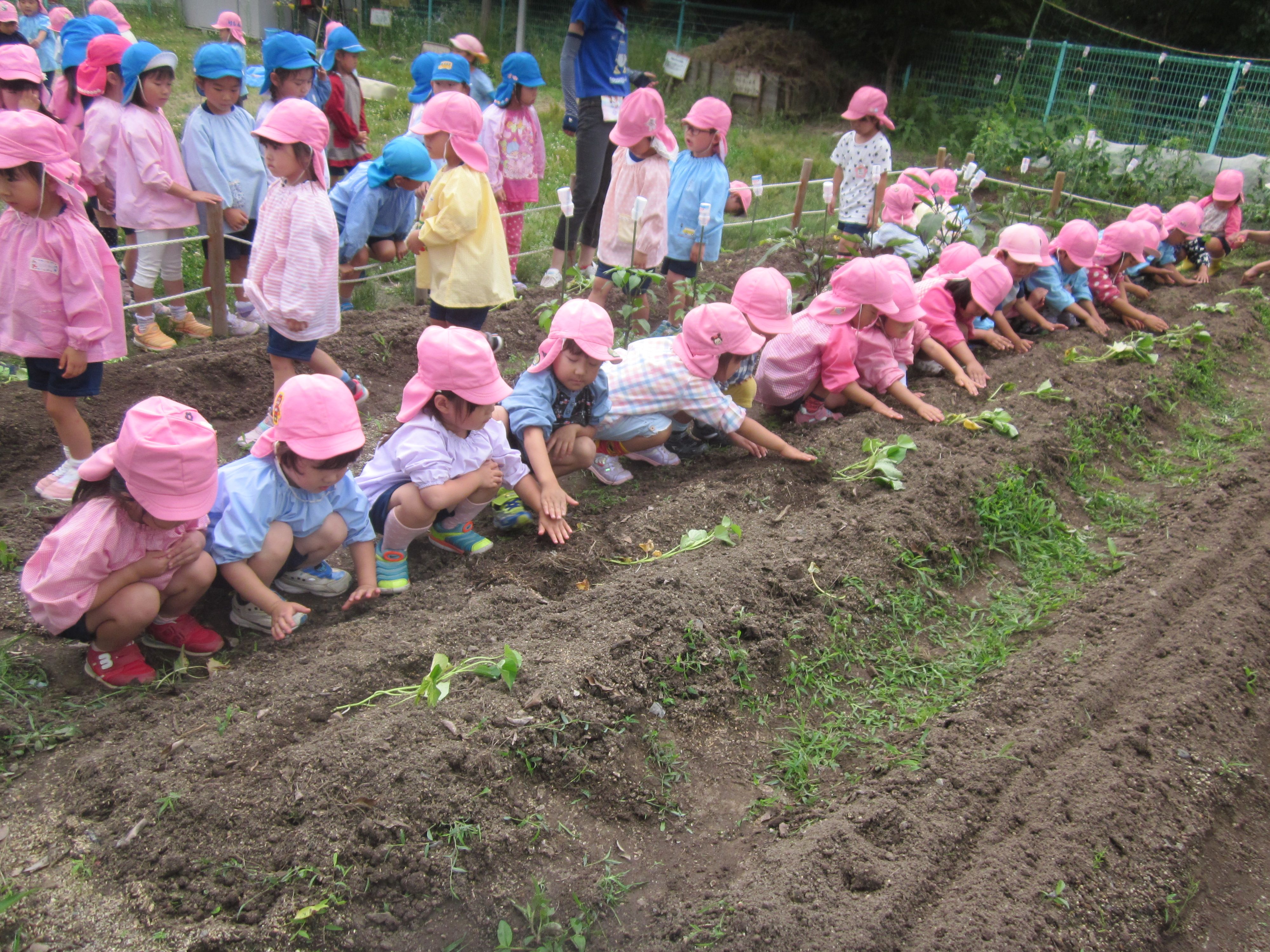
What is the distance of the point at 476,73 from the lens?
8508 mm

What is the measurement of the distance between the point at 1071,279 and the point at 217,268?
6.55m

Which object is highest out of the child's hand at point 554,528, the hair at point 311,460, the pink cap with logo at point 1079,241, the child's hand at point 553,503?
the pink cap with logo at point 1079,241

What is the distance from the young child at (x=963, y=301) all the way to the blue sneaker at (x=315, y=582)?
433 cm

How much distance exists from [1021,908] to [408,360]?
15.6ft

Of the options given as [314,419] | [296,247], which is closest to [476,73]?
[296,247]

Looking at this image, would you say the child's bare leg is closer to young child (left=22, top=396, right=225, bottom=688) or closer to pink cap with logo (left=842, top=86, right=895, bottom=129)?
young child (left=22, top=396, right=225, bottom=688)

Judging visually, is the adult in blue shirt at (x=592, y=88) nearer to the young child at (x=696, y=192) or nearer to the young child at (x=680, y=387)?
the young child at (x=696, y=192)

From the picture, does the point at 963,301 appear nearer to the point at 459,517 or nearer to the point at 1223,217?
the point at 459,517

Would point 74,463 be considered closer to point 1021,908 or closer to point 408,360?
point 408,360

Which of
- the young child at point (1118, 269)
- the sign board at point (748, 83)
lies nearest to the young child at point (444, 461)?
the young child at point (1118, 269)

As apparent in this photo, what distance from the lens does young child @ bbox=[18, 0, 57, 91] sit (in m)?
8.31

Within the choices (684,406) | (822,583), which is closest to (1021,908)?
(822,583)

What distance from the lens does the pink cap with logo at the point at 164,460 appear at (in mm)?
2805

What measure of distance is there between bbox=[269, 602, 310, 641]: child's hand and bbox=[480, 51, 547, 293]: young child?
4.42m
